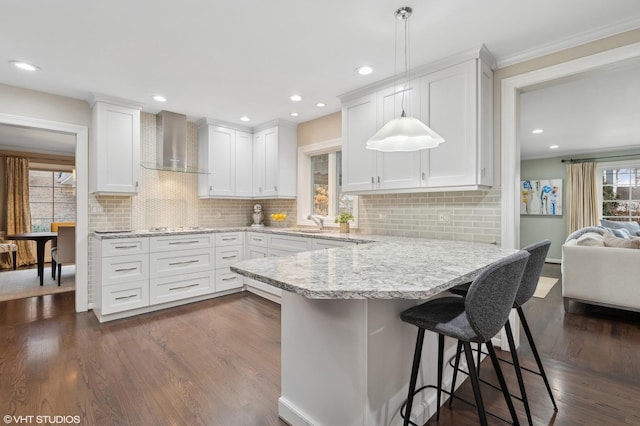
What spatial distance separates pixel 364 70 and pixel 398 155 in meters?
0.85

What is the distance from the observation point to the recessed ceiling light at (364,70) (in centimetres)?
289

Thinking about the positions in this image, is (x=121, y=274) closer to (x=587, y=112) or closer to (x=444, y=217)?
(x=444, y=217)

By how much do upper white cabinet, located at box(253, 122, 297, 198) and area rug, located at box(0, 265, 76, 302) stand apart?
3222 millimetres

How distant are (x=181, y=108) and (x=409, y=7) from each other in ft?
10.2

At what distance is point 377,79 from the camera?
316 cm

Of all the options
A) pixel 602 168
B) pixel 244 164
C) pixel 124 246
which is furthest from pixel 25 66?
pixel 602 168

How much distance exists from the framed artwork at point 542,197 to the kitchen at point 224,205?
5.58 metres

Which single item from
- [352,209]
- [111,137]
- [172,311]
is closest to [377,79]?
[352,209]

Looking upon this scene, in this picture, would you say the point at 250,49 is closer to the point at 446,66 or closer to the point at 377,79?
the point at 377,79

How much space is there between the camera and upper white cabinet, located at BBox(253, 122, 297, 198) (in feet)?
15.0

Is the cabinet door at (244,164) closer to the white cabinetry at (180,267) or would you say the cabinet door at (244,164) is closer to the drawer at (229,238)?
the drawer at (229,238)

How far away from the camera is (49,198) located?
711cm

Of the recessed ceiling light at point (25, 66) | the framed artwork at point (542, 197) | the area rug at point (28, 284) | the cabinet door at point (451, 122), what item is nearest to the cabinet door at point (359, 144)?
the cabinet door at point (451, 122)

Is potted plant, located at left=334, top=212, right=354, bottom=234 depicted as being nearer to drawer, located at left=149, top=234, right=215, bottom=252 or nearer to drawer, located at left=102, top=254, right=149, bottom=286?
drawer, located at left=149, top=234, right=215, bottom=252
